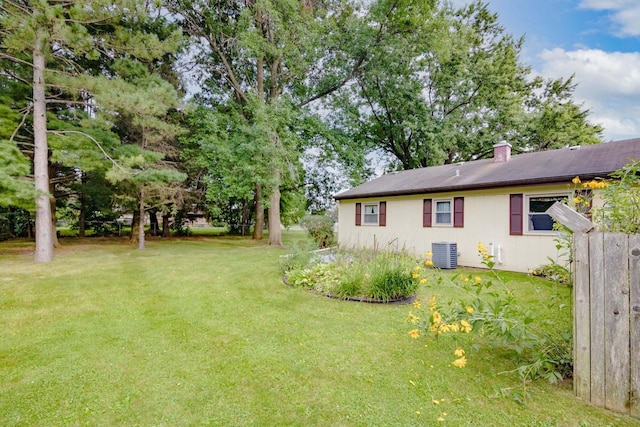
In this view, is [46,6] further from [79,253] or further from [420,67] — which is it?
[420,67]

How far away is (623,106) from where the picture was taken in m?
14.1

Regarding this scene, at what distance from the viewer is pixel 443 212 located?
32.8 ft

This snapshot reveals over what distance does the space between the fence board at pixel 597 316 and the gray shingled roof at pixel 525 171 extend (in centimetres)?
623

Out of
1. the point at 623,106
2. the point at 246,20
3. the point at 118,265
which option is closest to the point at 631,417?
the point at 118,265

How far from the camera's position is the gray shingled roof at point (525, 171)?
24.6 feet

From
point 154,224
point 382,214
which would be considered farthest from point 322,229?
point 154,224

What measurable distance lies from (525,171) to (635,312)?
7.64 metres

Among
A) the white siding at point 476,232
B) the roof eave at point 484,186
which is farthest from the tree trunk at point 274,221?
the white siding at point 476,232

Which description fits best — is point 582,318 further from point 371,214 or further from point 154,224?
point 154,224

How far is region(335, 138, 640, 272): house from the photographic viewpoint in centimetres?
786

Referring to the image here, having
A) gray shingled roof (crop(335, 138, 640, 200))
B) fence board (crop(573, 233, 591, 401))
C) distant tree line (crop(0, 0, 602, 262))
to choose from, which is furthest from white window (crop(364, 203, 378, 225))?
fence board (crop(573, 233, 591, 401))

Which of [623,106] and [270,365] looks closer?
[270,365]

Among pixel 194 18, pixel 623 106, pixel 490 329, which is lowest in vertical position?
pixel 490 329

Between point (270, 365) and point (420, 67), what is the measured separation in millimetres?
17968
